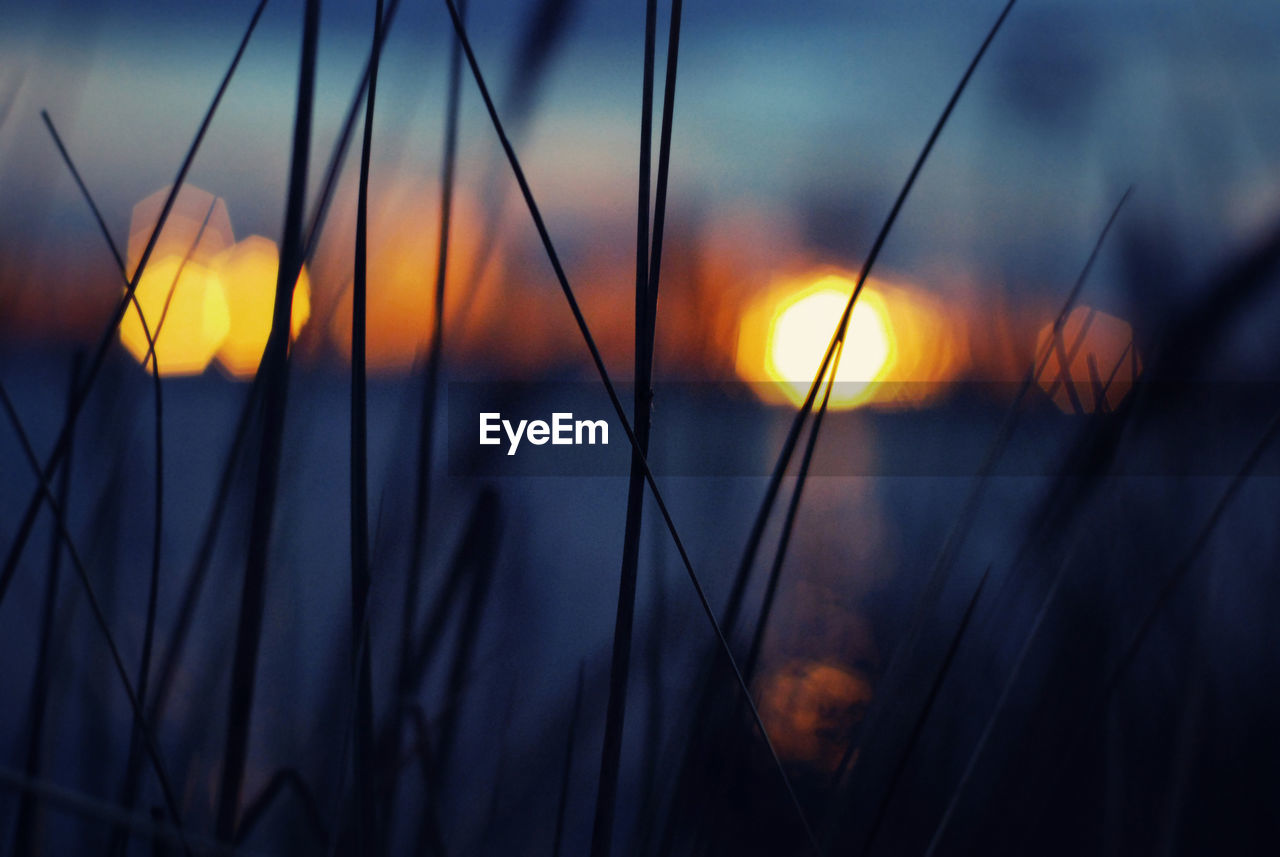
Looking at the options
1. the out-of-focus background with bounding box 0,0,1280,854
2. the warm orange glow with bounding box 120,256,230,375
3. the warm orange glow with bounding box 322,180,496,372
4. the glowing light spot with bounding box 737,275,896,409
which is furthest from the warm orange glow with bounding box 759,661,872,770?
the warm orange glow with bounding box 120,256,230,375

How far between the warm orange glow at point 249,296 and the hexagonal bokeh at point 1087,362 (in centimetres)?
49

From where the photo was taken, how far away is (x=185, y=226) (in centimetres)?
56

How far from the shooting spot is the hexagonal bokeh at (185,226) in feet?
1.82

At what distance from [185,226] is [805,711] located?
51cm

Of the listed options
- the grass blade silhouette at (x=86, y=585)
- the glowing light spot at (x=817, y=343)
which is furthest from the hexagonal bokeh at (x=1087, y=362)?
the grass blade silhouette at (x=86, y=585)

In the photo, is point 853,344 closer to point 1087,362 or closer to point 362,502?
point 1087,362

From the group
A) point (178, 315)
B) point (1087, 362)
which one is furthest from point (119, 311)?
point (1087, 362)

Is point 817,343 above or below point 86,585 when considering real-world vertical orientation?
above

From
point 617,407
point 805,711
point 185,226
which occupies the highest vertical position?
point 185,226

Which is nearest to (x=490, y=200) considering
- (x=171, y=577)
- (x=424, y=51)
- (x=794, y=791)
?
(x=424, y=51)

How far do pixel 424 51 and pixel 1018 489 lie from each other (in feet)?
1.58

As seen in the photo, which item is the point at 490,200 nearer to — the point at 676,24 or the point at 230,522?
the point at 676,24

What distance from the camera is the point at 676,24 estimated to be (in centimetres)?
53

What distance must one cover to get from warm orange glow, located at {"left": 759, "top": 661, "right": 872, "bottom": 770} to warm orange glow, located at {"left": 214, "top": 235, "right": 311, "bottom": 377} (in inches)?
15.1
